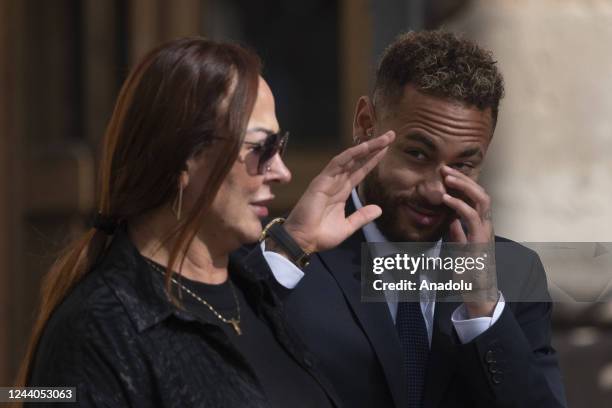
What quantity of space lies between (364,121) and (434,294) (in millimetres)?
460

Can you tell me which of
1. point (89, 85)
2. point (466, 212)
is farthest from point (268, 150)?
point (89, 85)

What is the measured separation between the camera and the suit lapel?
254cm

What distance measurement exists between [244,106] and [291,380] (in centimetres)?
52

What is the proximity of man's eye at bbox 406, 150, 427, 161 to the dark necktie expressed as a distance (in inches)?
12.3

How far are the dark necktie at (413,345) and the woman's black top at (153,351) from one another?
240 millimetres

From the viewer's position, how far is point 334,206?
261cm

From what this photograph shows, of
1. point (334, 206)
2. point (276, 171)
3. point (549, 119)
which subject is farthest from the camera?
point (549, 119)

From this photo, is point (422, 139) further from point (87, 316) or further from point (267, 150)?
point (87, 316)

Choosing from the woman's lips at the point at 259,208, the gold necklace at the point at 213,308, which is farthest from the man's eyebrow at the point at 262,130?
the gold necklace at the point at 213,308

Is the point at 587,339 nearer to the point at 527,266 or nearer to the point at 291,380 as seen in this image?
the point at 527,266

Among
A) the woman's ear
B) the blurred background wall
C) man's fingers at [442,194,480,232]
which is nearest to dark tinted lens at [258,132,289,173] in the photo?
the woman's ear

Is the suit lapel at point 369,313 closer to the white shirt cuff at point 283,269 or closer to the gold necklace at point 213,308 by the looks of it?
the white shirt cuff at point 283,269

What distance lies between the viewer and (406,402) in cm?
253

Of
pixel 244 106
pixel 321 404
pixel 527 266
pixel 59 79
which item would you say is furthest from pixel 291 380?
pixel 59 79
